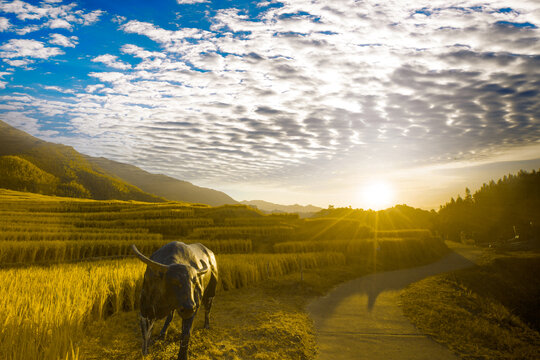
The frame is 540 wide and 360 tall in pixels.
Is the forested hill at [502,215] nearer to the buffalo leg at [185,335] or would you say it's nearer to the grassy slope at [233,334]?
the grassy slope at [233,334]

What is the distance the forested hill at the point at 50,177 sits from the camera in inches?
4651

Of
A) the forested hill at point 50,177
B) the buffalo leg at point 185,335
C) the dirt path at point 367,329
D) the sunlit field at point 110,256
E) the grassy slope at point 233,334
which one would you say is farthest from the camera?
the forested hill at point 50,177

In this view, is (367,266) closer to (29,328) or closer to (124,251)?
(124,251)

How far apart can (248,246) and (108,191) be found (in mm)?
144710

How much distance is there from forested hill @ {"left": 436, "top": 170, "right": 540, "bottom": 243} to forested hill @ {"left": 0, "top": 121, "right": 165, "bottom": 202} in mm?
143076

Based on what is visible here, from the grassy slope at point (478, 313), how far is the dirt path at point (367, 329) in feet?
2.10

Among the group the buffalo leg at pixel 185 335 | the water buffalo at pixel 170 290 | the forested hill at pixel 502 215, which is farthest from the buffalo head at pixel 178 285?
the forested hill at pixel 502 215

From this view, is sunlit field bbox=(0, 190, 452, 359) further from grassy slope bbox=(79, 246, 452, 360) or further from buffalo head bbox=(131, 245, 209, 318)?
buffalo head bbox=(131, 245, 209, 318)

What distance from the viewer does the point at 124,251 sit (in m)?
22.1

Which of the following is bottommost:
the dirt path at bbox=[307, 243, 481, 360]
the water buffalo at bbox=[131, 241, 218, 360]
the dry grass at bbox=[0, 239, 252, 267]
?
the dry grass at bbox=[0, 239, 252, 267]

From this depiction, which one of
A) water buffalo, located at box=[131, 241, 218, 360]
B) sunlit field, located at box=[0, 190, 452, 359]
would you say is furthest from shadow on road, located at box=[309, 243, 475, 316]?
water buffalo, located at box=[131, 241, 218, 360]

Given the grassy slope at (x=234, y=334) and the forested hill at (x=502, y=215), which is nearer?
the grassy slope at (x=234, y=334)

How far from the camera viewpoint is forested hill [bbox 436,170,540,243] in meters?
60.1

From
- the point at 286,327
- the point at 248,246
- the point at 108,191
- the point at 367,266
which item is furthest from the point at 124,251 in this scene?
the point at 108,191
